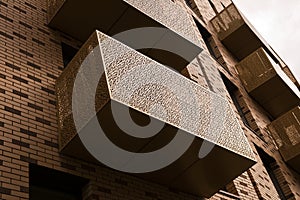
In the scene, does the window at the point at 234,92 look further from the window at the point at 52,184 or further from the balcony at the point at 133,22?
the window at the point at 52,184

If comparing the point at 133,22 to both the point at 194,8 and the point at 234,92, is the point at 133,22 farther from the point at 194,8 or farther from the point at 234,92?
the point at 194,8

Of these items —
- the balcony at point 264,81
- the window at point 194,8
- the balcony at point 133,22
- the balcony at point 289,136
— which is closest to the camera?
the balcony at point 133,22

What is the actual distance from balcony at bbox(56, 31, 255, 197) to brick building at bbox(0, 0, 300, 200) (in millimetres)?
17

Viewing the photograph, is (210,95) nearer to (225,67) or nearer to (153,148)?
(153,148)

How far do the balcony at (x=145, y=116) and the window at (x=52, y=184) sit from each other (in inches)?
12.4

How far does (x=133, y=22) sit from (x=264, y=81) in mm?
7136

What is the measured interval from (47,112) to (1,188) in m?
1.50

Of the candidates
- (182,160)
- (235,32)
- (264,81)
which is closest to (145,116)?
(182,160)

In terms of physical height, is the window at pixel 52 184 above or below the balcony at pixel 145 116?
below

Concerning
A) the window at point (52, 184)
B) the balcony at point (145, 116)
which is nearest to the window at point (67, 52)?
the balcony at point (145, 116)

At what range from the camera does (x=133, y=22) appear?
8070 millimetres

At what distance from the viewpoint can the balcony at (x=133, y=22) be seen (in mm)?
7605

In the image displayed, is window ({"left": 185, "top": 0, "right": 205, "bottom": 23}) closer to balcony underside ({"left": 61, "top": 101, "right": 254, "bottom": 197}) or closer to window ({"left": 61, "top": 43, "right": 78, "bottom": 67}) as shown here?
window ({"left": 61, "top": 43, "right": 78, "bottom": 67})

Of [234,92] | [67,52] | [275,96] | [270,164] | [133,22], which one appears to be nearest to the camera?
[67,52]
